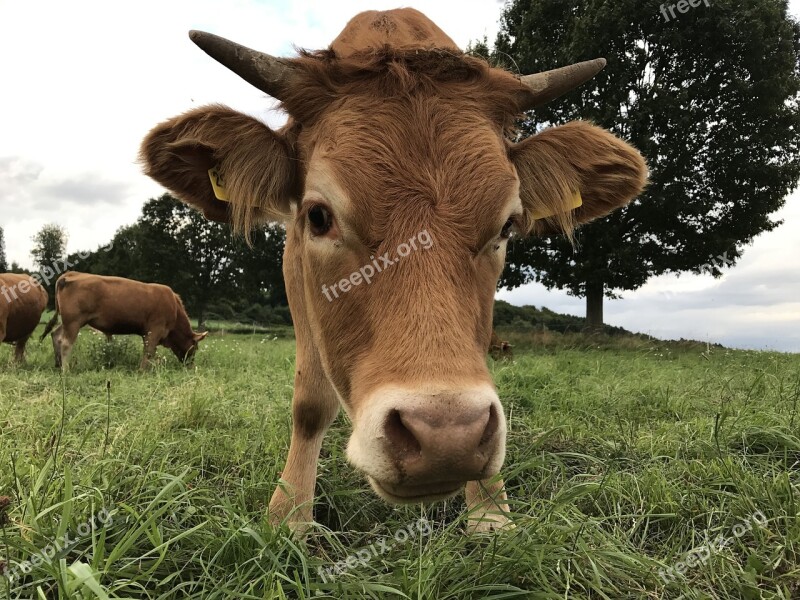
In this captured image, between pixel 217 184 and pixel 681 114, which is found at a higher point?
pixel 681 114

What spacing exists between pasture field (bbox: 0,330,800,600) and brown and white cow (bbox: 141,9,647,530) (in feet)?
0.75

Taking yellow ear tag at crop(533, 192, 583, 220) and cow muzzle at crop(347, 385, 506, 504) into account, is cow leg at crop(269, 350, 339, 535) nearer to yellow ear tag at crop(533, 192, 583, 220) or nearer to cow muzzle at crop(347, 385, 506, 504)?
cow muzzle at crop(347, 385, 506, 504)

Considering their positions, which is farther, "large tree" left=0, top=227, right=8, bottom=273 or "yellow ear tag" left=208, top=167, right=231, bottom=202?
"large tree" left=0, top=227, right=8, bottom=273

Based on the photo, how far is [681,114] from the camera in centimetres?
1412

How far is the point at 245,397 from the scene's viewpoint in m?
5.24

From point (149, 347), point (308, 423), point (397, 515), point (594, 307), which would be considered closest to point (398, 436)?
point (397, 515)

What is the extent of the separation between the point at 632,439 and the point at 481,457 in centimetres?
218

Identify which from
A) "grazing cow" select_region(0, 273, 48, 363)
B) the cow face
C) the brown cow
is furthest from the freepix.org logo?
the cow face

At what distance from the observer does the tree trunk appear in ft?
55.1

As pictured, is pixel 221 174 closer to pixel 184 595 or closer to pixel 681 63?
pixel 184 595

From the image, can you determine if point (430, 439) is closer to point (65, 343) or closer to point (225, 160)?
point (225, 160)

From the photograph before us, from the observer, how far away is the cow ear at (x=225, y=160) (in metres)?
2.44

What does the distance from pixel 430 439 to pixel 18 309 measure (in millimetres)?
10662

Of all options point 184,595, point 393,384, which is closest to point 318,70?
point 393,384
